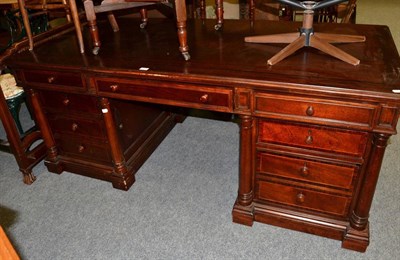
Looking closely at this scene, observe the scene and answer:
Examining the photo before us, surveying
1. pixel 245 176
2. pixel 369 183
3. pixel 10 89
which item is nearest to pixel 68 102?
pixel 10 89

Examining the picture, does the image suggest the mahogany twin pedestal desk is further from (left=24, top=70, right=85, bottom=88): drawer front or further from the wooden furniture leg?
the wooden furniture leg

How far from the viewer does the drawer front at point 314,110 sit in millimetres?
1294

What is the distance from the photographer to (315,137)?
148cm

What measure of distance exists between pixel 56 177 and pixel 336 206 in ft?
5.67

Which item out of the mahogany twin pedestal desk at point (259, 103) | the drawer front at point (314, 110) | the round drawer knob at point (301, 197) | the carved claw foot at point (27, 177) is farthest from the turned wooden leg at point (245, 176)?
the carved claw foot at point (27, 177)

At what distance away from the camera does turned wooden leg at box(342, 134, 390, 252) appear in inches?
53.5

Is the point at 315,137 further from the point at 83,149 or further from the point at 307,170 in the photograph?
the point at 83,149

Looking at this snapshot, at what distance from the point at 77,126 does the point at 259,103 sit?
46.0 inches

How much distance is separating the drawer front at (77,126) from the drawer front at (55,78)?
0.26 meters

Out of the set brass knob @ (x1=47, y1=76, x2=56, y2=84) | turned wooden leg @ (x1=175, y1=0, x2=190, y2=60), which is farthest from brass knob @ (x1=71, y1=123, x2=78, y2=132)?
turned wooden leg @ (x1=175, y1=0, x2=190, y2=60)

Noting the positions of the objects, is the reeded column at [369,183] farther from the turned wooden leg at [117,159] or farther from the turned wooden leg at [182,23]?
the turned wooden leg at [117,159]

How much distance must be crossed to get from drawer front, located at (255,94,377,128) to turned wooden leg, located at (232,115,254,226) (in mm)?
115

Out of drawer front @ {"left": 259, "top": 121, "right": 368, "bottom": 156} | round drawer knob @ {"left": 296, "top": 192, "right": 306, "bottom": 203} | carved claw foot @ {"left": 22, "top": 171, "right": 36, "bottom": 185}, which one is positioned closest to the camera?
drawer front @ {"left": 259, "top": 121, "right": 368, "bottom": 156}

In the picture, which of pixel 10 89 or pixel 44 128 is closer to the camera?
pixel 44 128
